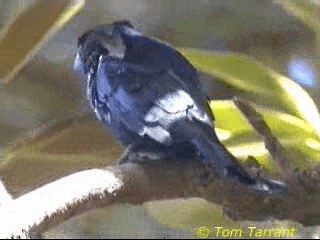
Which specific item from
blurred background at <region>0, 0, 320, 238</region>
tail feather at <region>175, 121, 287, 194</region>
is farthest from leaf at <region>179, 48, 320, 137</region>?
tail feather at <region>175, 121, 287, 194</region>

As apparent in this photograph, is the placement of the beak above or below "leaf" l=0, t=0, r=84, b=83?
below

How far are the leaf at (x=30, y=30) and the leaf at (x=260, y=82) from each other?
20 centimetres

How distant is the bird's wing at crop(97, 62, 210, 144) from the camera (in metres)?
1.02

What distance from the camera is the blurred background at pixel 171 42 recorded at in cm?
111

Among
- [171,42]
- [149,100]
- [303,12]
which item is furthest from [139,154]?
[303,12]

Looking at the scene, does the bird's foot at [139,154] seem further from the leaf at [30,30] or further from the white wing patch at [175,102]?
the leaf at [30,30]

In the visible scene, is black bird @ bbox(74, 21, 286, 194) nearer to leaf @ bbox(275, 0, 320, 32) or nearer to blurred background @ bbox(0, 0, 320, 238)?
blurred background @ bbox(0, 0, 320, 238)

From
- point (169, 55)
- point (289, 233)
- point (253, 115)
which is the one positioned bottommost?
point (289, 233)

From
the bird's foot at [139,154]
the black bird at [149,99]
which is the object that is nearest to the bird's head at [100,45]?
the black bird at [149,99]

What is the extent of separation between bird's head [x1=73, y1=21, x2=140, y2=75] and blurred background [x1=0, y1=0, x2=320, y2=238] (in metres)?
0.02

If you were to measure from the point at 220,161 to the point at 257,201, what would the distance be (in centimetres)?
8

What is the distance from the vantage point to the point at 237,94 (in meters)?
1.10

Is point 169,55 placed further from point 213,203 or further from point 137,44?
point 213,203

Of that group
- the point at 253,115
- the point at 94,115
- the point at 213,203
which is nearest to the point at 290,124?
the point at 253,115
